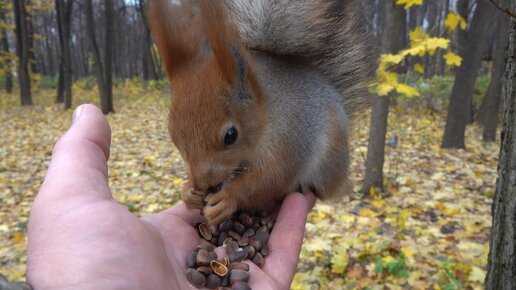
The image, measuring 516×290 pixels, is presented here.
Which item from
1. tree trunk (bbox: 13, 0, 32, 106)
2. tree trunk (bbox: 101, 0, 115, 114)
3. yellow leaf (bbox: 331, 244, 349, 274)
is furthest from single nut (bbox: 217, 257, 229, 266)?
tree trunk (bbox: 13, 0, 32, 106)

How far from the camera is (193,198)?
1400 mm

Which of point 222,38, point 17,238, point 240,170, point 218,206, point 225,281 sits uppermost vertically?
point 222,38

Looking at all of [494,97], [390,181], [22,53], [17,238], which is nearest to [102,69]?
[22,53]

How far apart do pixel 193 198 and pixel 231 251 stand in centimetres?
22

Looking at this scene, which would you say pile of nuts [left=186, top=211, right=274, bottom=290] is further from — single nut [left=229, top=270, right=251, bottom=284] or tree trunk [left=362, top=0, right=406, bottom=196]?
tree trunk [left=362, top=0, right=406, bottom=196]

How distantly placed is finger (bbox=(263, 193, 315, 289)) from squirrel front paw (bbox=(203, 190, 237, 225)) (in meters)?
0.21

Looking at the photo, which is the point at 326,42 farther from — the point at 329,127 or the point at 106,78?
the point at 106,78

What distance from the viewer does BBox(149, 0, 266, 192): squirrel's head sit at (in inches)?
49.2

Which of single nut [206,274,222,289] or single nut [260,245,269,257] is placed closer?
single nut [206,274,222,289]

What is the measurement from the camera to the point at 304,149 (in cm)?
161

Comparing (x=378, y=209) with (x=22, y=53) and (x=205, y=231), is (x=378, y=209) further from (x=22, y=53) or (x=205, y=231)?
(x=22, y=53)

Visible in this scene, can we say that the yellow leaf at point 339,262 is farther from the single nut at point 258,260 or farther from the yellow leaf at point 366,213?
the single nut at point 258,260

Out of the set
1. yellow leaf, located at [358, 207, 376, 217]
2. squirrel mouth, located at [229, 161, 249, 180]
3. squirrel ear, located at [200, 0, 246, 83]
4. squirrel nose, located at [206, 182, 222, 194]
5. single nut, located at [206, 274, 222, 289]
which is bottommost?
yellow leaf, located at [358, 207, 376, 217]

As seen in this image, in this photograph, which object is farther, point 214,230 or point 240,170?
point 214,230
